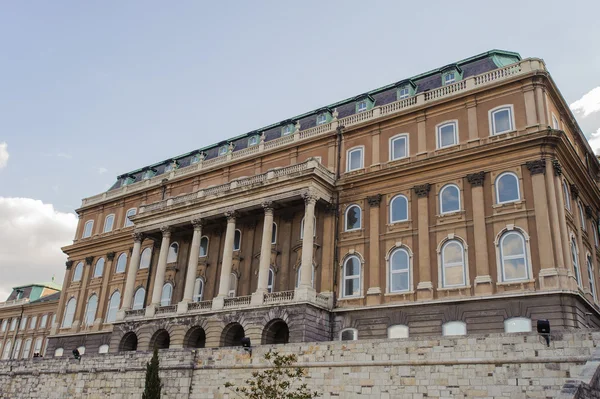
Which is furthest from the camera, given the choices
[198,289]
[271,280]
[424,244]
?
[198,289]

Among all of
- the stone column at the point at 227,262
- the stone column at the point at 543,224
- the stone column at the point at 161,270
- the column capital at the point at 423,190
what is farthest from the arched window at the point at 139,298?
the stone column at the point at 543,224

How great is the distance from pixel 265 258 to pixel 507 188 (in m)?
14.2

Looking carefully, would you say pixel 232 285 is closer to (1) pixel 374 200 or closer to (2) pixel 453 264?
(1) pixel 374 200

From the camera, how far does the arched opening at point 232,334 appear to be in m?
33.2

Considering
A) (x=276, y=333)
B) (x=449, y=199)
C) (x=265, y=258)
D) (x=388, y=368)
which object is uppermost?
(x=449, y=199)

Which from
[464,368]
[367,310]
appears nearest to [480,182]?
[367,310]

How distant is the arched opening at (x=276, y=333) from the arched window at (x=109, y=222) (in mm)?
23523

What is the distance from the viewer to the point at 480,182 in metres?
30.5

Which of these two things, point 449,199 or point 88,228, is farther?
point 88,228

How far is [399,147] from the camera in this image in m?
35.1

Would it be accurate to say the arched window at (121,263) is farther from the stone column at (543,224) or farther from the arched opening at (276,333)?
the stone column at (543,224)

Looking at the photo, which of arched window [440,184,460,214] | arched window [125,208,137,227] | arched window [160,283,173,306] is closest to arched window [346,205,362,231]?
arched window [440,184,460,214]

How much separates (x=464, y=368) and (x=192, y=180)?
30058 millimetres

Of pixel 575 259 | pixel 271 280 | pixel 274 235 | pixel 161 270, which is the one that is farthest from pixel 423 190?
pixel 161 270
